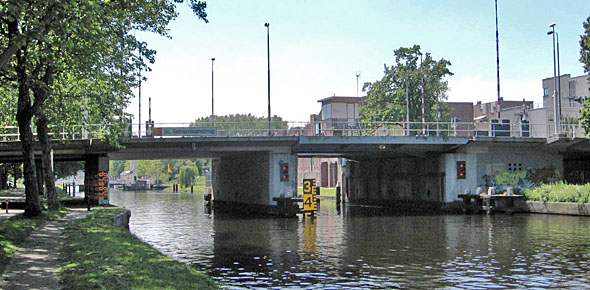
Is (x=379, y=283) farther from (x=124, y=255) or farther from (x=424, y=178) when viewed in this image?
(x=424, y=178)

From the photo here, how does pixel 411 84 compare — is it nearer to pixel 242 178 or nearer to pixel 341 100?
pixel 242 178

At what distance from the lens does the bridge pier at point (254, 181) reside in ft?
155

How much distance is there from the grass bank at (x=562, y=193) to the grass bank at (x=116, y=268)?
30.6 m

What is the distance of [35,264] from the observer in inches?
583

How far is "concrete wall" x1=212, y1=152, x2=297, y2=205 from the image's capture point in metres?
47.4

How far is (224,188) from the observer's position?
2493 inches

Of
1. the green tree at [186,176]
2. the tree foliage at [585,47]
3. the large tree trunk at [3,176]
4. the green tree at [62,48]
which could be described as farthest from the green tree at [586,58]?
the green tree at [186,176]

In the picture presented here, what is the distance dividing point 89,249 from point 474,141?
35922mm

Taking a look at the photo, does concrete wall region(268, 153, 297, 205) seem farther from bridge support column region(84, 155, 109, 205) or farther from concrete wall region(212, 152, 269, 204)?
bridge support column region(84, 155, 109, 205)

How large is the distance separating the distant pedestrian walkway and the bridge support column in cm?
2526

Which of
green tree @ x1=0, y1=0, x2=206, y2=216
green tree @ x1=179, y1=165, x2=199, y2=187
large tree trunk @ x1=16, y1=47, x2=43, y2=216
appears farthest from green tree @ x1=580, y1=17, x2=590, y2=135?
green tree @ x1=179, y1=165, x2=199, y2=187

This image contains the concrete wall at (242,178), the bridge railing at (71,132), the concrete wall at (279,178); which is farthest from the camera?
the concrete wall at (242,178)

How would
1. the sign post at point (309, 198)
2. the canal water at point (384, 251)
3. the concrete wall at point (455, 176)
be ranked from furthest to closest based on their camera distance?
the concrete wall at point (455, 176), the sign post at point (309, 198), the canal water at point (384, 251)

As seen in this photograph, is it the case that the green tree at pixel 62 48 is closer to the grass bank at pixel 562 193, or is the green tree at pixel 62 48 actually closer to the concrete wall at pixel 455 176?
the concrete wall at pixel 455 176
